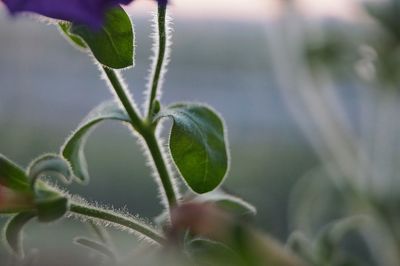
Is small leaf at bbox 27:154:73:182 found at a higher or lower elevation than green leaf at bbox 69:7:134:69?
lower

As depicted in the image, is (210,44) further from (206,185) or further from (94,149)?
(206,185)

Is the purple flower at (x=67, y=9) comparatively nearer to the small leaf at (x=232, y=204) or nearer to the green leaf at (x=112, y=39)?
the green leaf at (x=112, y=39)

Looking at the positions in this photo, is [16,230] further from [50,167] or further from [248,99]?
[248,99]

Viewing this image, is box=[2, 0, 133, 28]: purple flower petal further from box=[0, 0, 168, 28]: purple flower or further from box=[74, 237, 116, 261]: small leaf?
box=[74, 237, 116, 261]: small leaf

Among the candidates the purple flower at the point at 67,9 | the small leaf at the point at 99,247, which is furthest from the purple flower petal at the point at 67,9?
the small leaf at the point at 99,247

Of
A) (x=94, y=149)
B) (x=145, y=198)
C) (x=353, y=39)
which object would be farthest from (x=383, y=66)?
(x=94, y=149)

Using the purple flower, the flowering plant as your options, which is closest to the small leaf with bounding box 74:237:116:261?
the flowering plant
